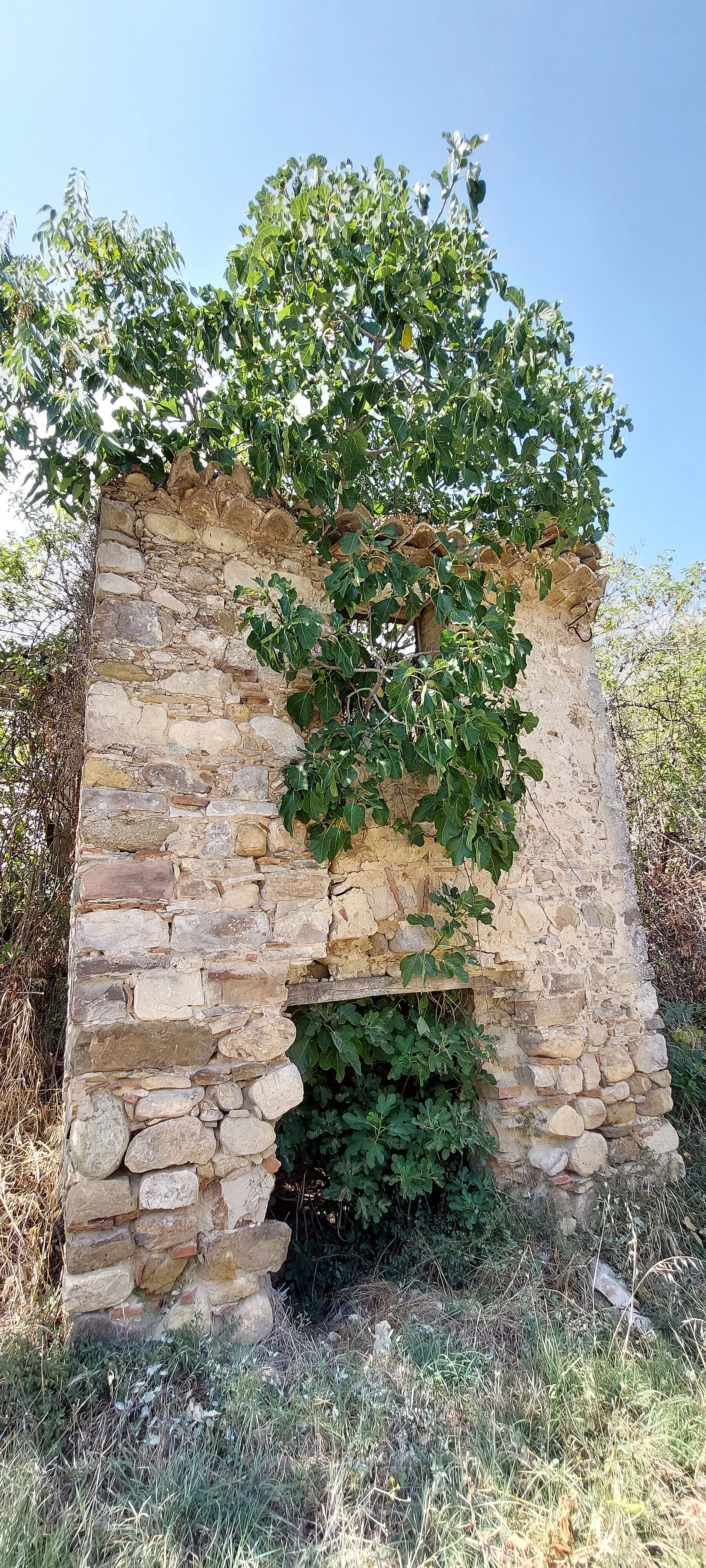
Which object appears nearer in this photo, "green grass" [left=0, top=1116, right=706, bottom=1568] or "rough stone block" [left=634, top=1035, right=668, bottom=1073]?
"green grass" [left=0, top=1116, right=706, bottom=1568]

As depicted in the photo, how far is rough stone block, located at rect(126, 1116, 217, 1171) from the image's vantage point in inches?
102

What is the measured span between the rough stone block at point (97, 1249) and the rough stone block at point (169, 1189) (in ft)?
0.39

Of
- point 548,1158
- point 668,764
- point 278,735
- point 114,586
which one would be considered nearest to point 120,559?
point 114,586

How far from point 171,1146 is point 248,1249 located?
537 mm

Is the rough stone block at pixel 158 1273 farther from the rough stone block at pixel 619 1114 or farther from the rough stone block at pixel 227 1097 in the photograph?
the rough stone block at pixel 619 1114

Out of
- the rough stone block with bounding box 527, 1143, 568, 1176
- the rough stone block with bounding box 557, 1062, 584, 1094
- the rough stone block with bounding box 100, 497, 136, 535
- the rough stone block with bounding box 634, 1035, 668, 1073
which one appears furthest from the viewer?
the rough stone block with bounding box 634, 1035, 668, 1073

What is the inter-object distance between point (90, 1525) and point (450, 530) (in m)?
3.94

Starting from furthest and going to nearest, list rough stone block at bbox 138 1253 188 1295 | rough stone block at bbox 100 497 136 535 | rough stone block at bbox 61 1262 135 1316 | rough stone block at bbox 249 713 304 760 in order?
rough stone block at bbox 249 713 304 760 < rough stone block at bbox 100 497 136 535 < rough stone block at bbox 138 1253 188 1295 < rough stone block at bbox 61 1262 135 1316

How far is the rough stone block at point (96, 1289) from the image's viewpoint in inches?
95.0

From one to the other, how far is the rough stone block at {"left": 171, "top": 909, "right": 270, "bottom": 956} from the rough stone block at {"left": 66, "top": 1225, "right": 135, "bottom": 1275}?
1011 millimetres

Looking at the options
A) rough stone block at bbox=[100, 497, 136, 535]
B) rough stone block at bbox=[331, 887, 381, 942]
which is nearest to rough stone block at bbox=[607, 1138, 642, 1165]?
rough stone block at bbox=[331, 887, 381, 942]

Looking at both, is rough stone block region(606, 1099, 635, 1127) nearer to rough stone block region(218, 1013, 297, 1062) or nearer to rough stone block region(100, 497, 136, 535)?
rough stone block region(218, 1013, 297, 1062)

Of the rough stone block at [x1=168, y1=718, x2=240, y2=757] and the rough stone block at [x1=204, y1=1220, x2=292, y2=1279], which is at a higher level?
the rough stone block at [x1=168, y1=718, x2=240, y2=757]

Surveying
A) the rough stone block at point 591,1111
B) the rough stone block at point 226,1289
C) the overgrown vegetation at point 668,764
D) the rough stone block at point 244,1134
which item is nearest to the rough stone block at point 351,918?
the rough stone block at point 244,1134
